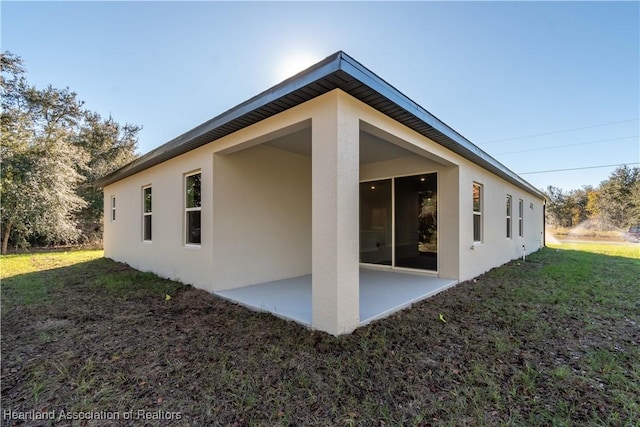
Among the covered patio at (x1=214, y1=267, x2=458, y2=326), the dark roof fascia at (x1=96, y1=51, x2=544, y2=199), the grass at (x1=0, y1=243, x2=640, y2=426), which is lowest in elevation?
the grass at (x1=0, y1=243, x2=640, y2=426)

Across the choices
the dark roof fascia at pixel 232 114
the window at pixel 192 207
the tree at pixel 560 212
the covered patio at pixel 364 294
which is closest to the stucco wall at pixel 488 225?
the covered patio at pixel 364 294

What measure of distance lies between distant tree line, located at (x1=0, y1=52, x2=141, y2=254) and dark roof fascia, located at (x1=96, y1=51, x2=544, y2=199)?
10.1 meters

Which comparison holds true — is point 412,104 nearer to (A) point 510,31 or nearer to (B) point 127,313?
(B) point 127,313

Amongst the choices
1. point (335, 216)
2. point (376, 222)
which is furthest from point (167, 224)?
point (376, 222)

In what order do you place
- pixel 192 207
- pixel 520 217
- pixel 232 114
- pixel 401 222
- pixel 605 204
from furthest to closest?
pixel 605 204, pixel 520 217, pixel 401 222, pixel 192 207, pixel 232 114

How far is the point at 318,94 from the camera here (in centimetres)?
320

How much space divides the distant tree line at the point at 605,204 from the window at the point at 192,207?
28.6 m

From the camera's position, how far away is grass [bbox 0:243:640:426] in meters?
2.05

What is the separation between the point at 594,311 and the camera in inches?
165

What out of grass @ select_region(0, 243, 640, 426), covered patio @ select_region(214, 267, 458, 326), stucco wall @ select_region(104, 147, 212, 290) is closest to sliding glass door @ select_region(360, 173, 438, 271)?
covered patio @ select_region(214, 267, 458, 326)

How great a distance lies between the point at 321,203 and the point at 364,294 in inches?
88.5

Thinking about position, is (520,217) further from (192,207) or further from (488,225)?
(192,207)

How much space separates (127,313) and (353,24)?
6637 mm

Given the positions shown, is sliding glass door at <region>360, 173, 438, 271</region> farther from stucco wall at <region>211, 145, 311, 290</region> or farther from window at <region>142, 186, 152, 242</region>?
window at <region>142, 186, 152, 242</region>
